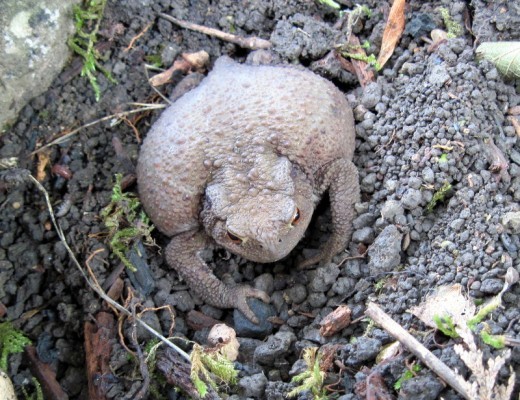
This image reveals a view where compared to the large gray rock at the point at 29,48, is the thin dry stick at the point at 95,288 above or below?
below

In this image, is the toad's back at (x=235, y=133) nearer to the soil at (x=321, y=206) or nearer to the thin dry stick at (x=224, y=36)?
the soil at (x=321, y=206)

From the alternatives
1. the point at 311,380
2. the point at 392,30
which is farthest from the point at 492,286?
the point at 392,30

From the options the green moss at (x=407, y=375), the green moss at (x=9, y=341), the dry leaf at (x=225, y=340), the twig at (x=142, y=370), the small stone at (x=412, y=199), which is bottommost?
the green moss at (x=9, y=341)

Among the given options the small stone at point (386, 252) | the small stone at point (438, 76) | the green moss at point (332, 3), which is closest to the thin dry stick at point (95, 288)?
the small stone at point (386, 252)

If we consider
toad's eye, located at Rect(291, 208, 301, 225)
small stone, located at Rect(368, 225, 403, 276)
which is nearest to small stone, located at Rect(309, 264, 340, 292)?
small stone, located at Rect(368, 225, 403, 276)

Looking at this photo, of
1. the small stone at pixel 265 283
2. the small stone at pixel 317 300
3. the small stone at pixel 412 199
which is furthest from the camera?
the small stone at pixel 265 283

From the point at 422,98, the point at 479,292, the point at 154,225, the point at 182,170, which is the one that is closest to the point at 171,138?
the point at 182,170
